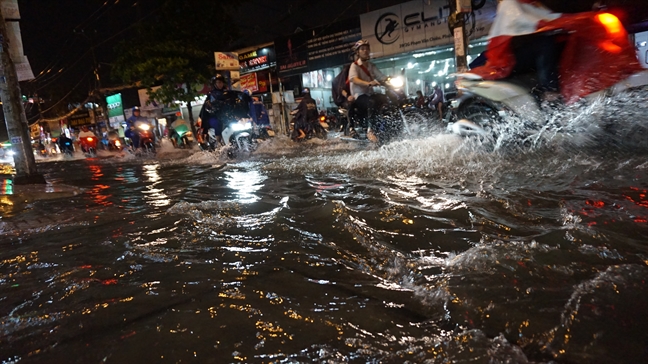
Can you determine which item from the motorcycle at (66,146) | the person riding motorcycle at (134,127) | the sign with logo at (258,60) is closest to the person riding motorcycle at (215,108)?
the person riding motorcycle at (134,127)

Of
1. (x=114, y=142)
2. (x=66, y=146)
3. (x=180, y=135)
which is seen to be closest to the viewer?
(x=180, y=135)

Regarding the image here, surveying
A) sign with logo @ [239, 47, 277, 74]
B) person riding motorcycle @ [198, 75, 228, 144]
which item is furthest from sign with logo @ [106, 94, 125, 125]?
person riding motorcycle @ [198, 75, 228, 144]

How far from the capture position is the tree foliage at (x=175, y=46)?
651 inches

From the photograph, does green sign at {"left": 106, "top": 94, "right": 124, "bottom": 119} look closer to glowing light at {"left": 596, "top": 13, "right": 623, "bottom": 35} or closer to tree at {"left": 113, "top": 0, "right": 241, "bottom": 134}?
tree at {"left": 113, "top": 0, "right": 241, "bottom": 134}

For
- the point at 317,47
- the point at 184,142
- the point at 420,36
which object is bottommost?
the point at 184,142

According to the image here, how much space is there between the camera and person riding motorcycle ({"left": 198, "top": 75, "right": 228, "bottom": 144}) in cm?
945

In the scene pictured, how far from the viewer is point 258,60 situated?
21672 millimetres

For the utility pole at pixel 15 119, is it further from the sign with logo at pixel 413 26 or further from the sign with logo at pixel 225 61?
the sign with logo at pixel 413 26

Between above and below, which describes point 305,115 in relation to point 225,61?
below

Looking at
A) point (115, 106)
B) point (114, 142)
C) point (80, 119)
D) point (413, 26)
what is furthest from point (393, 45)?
point (80, 119)

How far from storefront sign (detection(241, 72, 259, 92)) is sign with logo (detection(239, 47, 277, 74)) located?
0.33 meters

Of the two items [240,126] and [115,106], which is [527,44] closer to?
[240,126]

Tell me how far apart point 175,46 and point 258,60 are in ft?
19.5

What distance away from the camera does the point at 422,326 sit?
1.50 metres
